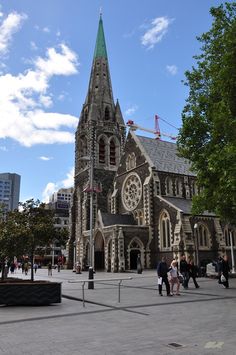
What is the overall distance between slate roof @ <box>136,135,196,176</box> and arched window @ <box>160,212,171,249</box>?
274 inches

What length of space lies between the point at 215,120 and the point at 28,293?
1225 centimetres

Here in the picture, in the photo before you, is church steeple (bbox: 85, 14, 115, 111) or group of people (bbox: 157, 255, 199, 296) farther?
church steeple (bbox: 85, 14, 115, 111)

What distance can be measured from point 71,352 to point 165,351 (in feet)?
6.04

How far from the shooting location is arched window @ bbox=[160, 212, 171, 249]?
3956 centimetres

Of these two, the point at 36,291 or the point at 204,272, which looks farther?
the point at 204,272

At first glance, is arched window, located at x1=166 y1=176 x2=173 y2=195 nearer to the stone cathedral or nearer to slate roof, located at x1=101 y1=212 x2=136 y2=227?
the stone cathedral

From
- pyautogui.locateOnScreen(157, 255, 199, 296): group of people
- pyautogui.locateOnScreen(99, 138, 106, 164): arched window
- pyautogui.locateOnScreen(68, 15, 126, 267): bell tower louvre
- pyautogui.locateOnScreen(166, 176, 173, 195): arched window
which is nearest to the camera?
pyautogui.locateOnScreen(157, 255, 199, 296): group of people

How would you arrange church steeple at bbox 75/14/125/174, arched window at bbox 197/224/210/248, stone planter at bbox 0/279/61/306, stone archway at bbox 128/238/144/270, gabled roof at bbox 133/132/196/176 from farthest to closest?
1. church steeple at bbox 75/14/125/174
2. gabled roof at bbox 133/132/196/176
3. stone archway at bbox 128/238/144/270
4. arched window at bbox 197/224/210/248
5. stone planter at bbox 0/279/61/306

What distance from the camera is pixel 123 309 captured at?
12.4 metres

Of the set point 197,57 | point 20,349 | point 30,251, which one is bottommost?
point 20,349

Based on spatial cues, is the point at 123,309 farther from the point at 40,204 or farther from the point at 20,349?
the point at 40,204

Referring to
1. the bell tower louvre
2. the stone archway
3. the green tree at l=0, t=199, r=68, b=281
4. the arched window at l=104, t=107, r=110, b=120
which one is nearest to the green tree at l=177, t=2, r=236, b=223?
the green tree at l=0, t=199, r=68, b=281

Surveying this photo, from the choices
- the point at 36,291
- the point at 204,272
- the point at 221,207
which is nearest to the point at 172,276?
the point at 221,207

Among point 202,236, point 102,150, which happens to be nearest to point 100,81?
point 102,150
